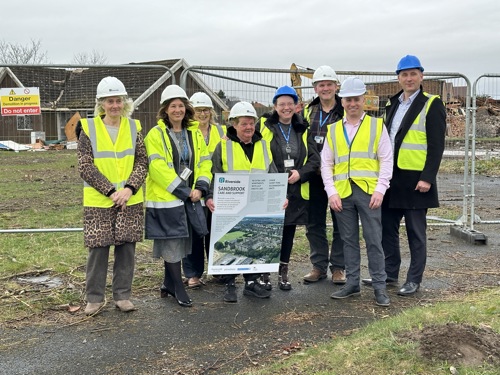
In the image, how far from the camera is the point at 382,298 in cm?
535

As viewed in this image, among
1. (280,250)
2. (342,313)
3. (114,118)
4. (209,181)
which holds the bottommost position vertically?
(342,313)

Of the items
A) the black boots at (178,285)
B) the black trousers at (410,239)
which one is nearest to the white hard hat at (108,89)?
the black boots at (178,285)

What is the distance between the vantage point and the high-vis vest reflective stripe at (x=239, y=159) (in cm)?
539

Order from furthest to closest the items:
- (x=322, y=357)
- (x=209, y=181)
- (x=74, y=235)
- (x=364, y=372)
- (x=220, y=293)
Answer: (x=74, y=235)
(x=220, y=293)
(x=209, y=181)
(x=322, y=357)
(x=364, y=372)

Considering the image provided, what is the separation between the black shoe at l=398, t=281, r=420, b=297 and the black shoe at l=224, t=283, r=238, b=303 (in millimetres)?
1774

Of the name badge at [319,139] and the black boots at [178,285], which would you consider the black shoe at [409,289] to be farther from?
the black boots at [178,285]

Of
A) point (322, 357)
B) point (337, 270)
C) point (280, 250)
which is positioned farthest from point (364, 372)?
point (337, 270)

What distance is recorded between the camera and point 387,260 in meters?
6.07

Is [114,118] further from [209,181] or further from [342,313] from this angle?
[342,313]

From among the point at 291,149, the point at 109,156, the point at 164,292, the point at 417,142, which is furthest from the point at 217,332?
the point at 417,142

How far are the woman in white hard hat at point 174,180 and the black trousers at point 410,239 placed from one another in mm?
→ 2110

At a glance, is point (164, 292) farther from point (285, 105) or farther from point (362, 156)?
point (362, 156)

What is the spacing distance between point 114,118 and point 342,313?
9.45 ft

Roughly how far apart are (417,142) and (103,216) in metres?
3.26
